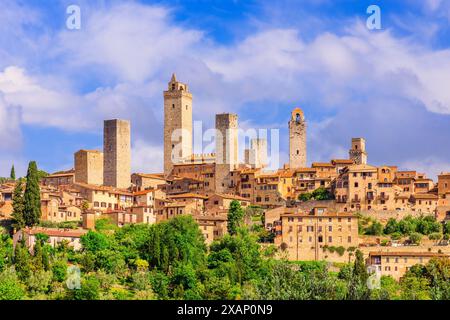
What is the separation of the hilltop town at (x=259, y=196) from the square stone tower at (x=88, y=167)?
0.07 meters

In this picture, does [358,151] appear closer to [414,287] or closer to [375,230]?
[375,230]

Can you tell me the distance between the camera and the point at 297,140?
88.6 meters

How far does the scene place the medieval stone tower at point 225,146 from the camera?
82750mm

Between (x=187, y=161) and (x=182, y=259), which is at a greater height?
(x=187, y=161)

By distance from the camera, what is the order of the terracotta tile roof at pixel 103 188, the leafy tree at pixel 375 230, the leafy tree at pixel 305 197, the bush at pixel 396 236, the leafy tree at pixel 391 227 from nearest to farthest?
the bush at pixel 396 236 → the leafy tree at pixel 375 230 → the leafy tree at pixel 391 227 → the terracotta tile roof at pixel 103 188 → the leafy tree at pixel 305 197

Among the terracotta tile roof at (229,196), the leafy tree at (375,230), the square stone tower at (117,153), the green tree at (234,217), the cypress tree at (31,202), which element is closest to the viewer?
the cypress tree at (31,202)

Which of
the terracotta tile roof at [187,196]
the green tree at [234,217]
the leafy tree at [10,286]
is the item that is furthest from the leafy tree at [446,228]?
the leafy tree at [10,286]

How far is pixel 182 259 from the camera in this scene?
6350 cm

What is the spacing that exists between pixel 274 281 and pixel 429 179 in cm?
2473

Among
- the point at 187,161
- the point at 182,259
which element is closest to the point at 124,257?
the point at 182,259

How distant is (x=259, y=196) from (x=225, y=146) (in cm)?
570

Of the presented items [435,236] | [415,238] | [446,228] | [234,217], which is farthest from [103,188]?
[446,228]

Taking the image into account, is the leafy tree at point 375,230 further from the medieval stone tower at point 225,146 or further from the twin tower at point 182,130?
the twin tower at point 182,130
